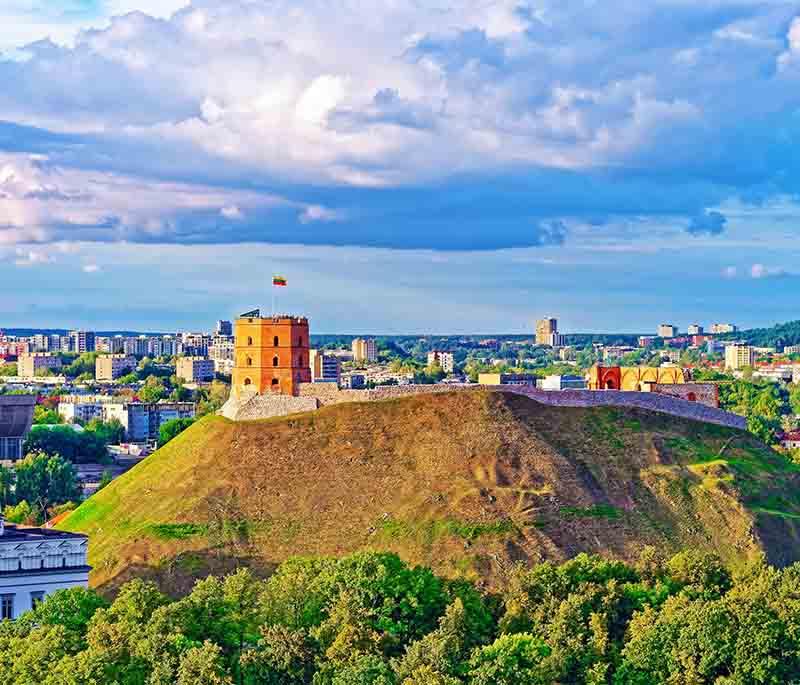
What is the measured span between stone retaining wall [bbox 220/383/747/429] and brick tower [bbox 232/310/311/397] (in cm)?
289

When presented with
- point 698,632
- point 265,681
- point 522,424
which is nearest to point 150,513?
point 522,424

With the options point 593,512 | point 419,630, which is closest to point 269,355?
point 593,512

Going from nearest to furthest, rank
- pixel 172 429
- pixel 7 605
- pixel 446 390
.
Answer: pixel 7 605, pixel 446 390, pixel 172 429

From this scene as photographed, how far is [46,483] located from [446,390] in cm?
6126

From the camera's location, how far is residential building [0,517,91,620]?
94.7 metres

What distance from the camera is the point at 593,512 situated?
4284 inches

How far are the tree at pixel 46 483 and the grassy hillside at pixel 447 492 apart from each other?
150 feet

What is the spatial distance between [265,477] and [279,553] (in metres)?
9.49

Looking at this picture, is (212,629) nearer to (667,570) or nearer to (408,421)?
(667,570)

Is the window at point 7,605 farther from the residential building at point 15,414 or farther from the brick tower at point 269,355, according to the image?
the brick tower at point 269,355

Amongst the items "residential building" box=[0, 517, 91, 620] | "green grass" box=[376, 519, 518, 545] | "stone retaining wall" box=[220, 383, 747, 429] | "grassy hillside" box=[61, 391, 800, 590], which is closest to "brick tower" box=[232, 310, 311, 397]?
"stone retaining wall" box=[220, 383, 747, 429]

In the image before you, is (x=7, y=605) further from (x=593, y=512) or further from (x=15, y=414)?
(x=593, y=512)

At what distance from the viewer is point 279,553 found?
104812mm

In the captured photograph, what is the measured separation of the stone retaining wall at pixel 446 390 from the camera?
12150cm
